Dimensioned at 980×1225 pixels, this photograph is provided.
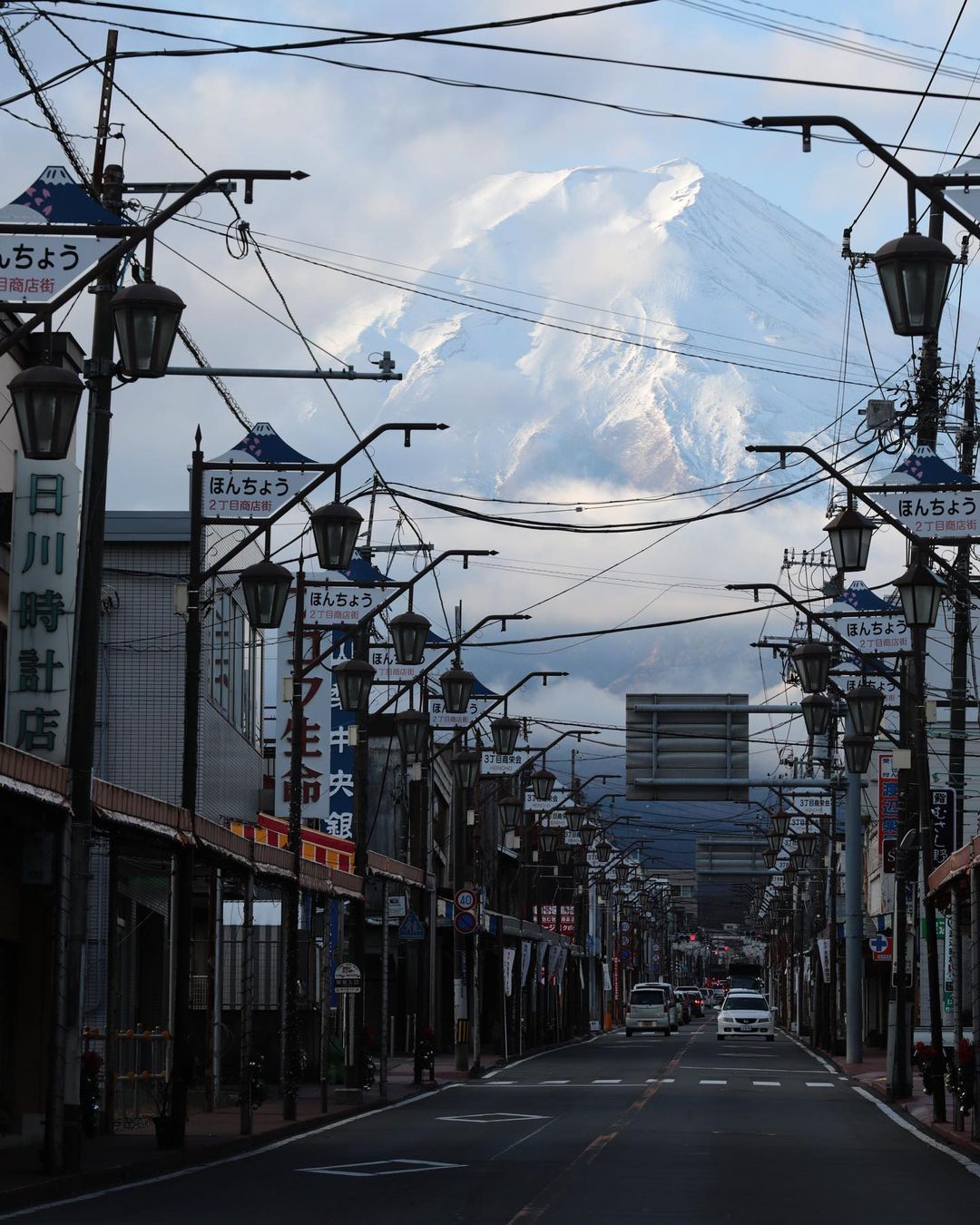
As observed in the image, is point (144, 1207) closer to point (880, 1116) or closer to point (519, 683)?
point (880, 1116)

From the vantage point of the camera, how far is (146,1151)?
22234 millimetres

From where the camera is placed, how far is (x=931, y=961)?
3009cm

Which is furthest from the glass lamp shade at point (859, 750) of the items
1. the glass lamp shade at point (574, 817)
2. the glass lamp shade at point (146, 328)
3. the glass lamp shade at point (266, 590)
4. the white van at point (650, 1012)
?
the white van at point (650, 1012)

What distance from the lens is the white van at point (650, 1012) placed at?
8869 centimetres

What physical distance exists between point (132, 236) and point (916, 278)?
6.56 meters

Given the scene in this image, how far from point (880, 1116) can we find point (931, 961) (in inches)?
132

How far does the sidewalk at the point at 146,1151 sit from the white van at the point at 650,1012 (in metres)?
53.7

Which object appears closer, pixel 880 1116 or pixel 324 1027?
pixel 880 1116

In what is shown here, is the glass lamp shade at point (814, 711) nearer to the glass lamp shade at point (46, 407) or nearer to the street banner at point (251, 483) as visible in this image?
the street banner at point (251, 483)

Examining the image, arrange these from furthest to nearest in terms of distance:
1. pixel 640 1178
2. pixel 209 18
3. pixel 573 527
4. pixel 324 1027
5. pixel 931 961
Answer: pixel 324 1027 < pixel 931 961 < pixel 573 527 < pixel 640 1178 < pixel 209 18

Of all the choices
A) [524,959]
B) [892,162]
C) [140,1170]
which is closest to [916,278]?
[892,162]

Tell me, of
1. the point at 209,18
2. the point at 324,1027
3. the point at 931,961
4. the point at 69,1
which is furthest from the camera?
the point at 324,1027

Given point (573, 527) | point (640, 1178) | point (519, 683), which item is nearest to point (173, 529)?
point (519, 683)

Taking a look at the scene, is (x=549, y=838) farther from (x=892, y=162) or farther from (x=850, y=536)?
(x=892, y=162)
